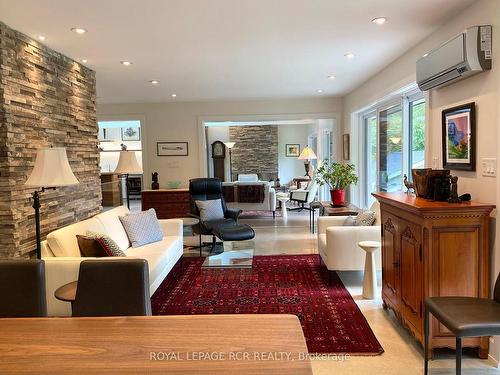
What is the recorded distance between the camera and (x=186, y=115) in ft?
25.1

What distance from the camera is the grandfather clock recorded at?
13448 mm

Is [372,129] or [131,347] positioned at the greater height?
[372,129]

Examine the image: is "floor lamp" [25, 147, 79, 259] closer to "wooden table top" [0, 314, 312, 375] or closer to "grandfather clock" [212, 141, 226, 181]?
"wooden table top" [0, 314, 312, 375]

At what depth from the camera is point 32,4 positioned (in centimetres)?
277

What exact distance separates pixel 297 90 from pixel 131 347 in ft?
19.2

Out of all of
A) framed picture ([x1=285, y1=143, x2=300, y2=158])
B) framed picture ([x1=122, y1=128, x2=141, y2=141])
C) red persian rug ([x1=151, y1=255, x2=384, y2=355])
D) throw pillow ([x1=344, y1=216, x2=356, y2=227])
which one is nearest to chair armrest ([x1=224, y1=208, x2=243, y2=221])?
red persian rug ([x1=151, y1=255, x2=384, y2=355])

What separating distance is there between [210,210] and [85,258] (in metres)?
2.84

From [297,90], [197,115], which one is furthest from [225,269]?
[197,115]

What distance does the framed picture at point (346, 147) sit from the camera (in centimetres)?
718

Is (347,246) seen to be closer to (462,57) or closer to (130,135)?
(462,57)

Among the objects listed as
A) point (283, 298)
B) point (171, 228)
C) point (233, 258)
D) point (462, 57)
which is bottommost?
point (283, 298)

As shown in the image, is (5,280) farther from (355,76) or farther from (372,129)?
(372,129)

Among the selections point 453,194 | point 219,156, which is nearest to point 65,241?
point 453,194

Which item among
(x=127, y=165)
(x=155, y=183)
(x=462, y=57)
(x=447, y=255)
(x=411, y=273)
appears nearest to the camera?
(x=447, y=255)
